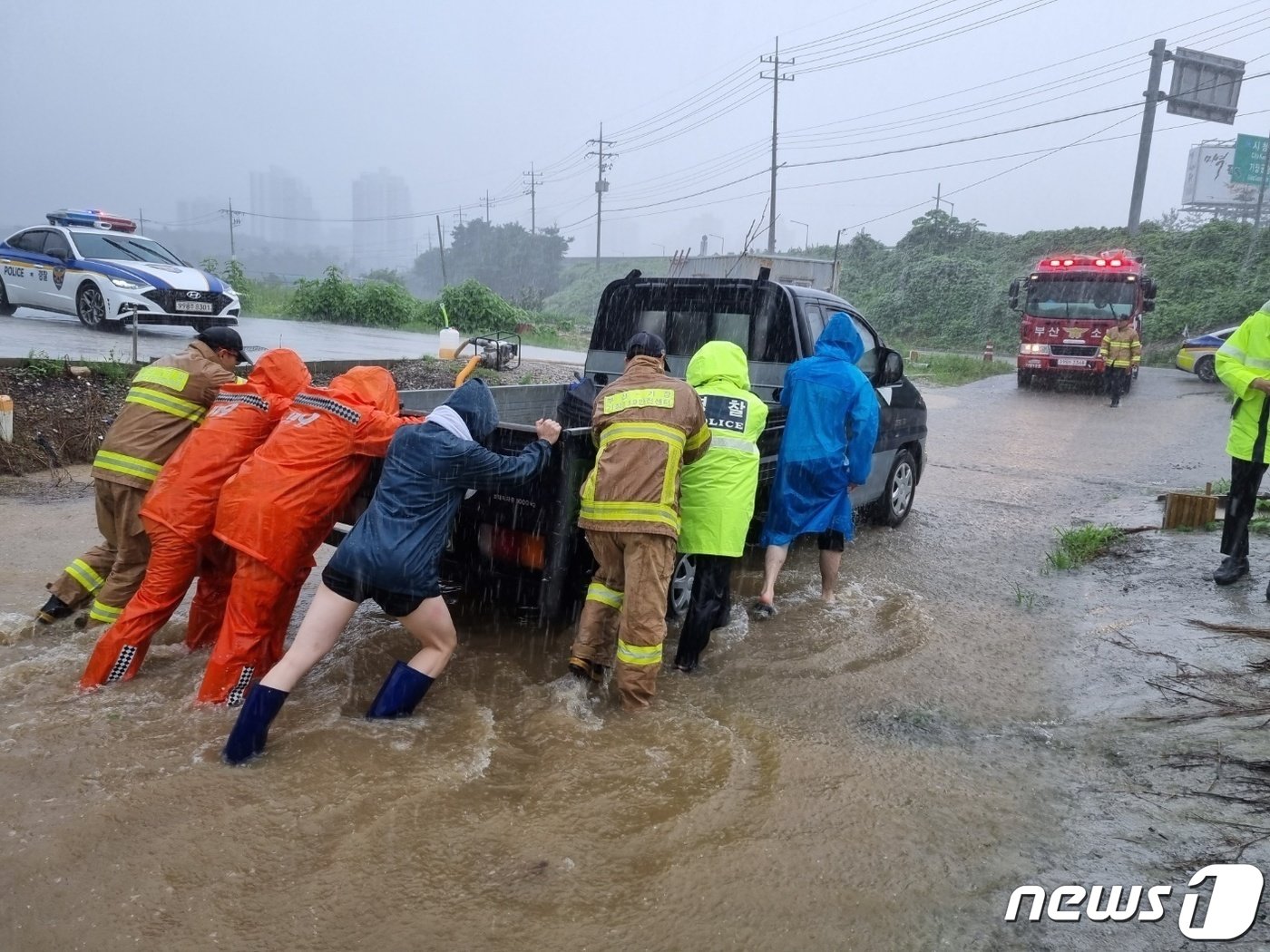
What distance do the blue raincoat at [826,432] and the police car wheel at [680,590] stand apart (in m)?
0.65

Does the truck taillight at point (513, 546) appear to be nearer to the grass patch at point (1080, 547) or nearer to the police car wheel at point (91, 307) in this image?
the grass patch at point (1080, 547)

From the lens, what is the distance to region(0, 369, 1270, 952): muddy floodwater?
8.56 ft

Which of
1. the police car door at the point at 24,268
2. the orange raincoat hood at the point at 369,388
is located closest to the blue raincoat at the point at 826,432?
the orange raincoat hood at the point at 369,388

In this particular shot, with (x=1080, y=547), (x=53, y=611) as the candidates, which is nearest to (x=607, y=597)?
(x=53, y=611)

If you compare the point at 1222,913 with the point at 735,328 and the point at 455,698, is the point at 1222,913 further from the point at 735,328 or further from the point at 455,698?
the point at 735,328

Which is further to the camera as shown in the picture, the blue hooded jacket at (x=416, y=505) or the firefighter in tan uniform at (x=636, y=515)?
the firefighter in tan uniform at (x=636, y=515)

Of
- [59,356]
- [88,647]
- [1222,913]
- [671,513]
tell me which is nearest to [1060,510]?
[671,513]

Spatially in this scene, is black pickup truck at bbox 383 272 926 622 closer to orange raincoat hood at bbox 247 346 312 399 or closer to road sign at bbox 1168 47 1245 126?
orange raincoat hood at bbox 247 346 312 399

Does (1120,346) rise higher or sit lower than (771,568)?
higher

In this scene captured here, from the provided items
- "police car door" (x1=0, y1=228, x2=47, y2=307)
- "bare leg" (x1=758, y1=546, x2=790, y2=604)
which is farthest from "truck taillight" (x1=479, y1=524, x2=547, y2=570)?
"police car door" (x1=0, y1=228, x2=47, y2=307)

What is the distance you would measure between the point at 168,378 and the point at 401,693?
6.35 feet

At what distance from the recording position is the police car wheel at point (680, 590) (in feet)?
16.2

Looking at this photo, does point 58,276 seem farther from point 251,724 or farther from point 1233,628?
point 1233,628

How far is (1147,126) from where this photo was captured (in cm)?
3091
